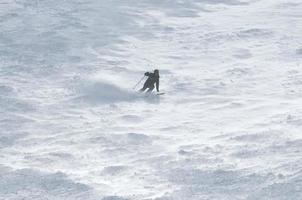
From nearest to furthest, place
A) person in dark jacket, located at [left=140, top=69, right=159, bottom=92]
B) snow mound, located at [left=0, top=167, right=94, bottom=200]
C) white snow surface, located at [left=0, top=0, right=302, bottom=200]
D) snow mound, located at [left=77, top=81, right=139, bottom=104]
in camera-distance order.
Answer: snow mound, located at [left=0, top=167, right=94, bottom=200]
white snow surface, located at [left=0, top=0, right=302, bottom=200]
snow mound, located at [left=77, top=81, right=139, bottom=104]
person in dark jacket, located at [left=140, top=69, right=159, bottom=92]

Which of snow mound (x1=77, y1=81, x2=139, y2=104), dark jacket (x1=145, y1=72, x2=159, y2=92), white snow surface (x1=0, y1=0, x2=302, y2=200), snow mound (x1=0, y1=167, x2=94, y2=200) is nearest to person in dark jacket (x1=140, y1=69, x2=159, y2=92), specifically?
dark jacket (x1=145, y1=72, x2=159, y2=92)

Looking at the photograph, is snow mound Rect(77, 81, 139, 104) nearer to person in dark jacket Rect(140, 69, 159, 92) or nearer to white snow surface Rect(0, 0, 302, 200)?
white snow surface Rect(0, 0, 302, 200)

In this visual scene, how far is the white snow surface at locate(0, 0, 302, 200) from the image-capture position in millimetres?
14859

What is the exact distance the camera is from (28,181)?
15062 mm

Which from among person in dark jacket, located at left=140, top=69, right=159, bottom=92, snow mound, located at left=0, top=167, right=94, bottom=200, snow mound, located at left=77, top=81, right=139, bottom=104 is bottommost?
snow mound, located at left=0, top=167, right=94, bottom=200

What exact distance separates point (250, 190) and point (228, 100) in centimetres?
735

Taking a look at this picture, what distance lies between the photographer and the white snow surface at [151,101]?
14.9 m

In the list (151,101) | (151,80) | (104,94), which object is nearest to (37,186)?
(151,101)

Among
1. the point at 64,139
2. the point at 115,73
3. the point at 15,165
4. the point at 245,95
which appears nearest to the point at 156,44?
the point at 115,73

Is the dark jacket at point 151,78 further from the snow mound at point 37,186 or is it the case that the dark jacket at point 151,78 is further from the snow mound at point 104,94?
the snow mound at point 37,186

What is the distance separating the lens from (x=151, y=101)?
21.4 metres

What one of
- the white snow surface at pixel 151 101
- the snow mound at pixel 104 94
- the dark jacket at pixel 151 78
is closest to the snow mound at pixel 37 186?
the white snow surface at pixel 151 101

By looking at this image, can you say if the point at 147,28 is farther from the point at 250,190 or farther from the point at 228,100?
the point at 250,190

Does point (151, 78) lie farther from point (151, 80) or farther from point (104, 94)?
point (104, 94)
